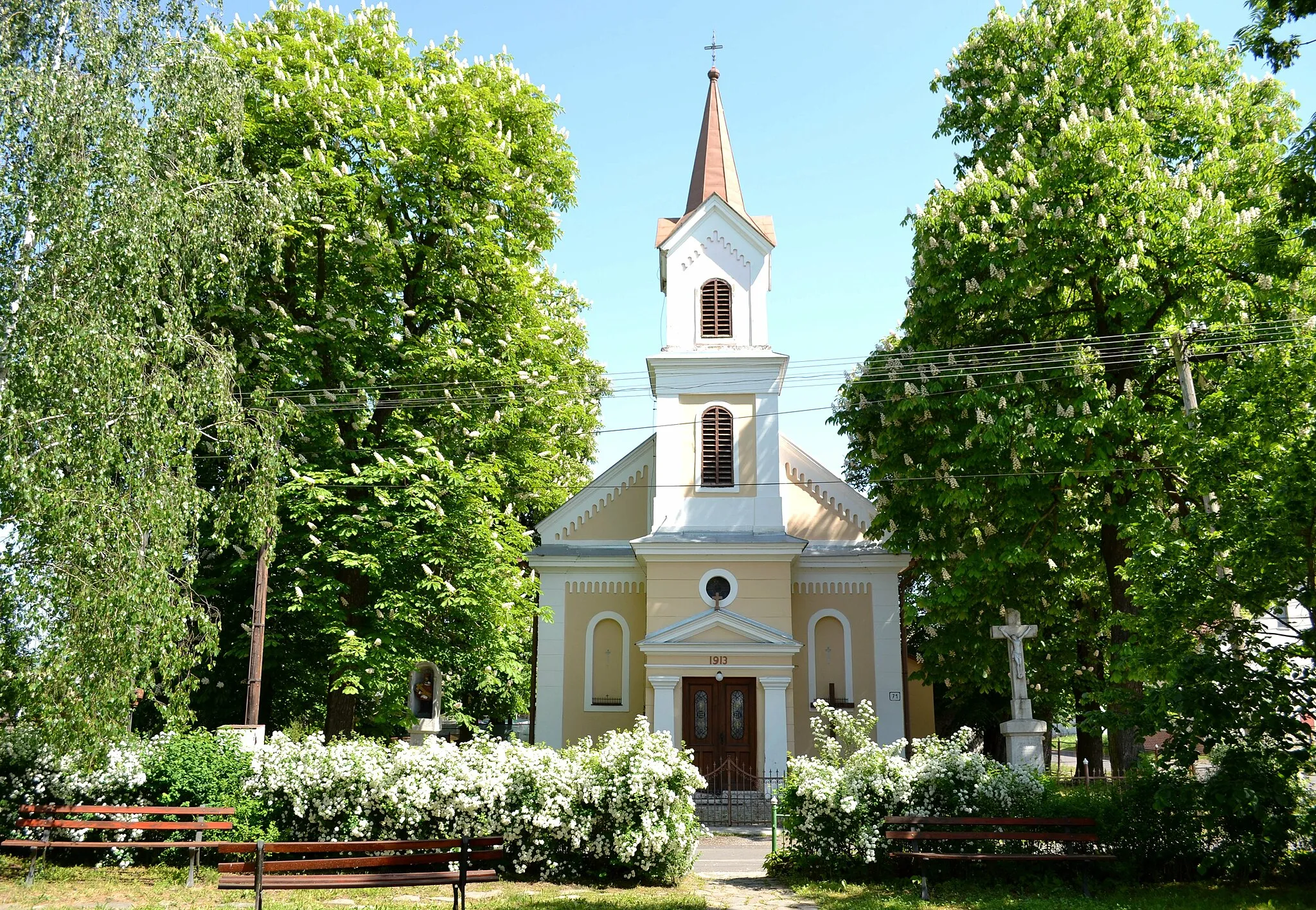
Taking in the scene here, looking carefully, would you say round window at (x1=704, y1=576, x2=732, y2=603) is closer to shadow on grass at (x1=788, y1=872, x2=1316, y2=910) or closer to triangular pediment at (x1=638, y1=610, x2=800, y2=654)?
triangular pediment at (x1=638, y1=610, x2=800, y2=654)

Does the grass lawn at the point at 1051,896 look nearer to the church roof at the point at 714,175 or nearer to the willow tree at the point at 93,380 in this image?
the willow tree at the point at 93,380

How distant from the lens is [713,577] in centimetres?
2291

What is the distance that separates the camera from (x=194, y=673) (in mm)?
18812

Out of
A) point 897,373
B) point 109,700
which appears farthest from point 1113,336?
point 109,700

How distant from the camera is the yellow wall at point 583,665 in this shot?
23438 millimetres

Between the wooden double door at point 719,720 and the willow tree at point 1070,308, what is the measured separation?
440 centimetres

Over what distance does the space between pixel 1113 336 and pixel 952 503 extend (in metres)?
3.84

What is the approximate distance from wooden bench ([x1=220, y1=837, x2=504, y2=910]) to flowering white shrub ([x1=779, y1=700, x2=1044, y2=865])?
4074mm

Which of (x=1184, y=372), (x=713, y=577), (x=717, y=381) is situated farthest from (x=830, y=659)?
(x=1184, y=372)

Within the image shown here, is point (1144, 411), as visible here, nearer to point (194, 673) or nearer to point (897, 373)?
point (897, 373)

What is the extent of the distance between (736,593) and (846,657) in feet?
10.5

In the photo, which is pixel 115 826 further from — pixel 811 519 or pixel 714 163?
pixel 714 163

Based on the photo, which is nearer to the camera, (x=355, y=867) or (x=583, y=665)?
(x=355, y=867)

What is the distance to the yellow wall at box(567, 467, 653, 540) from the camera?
24734 millimetres
